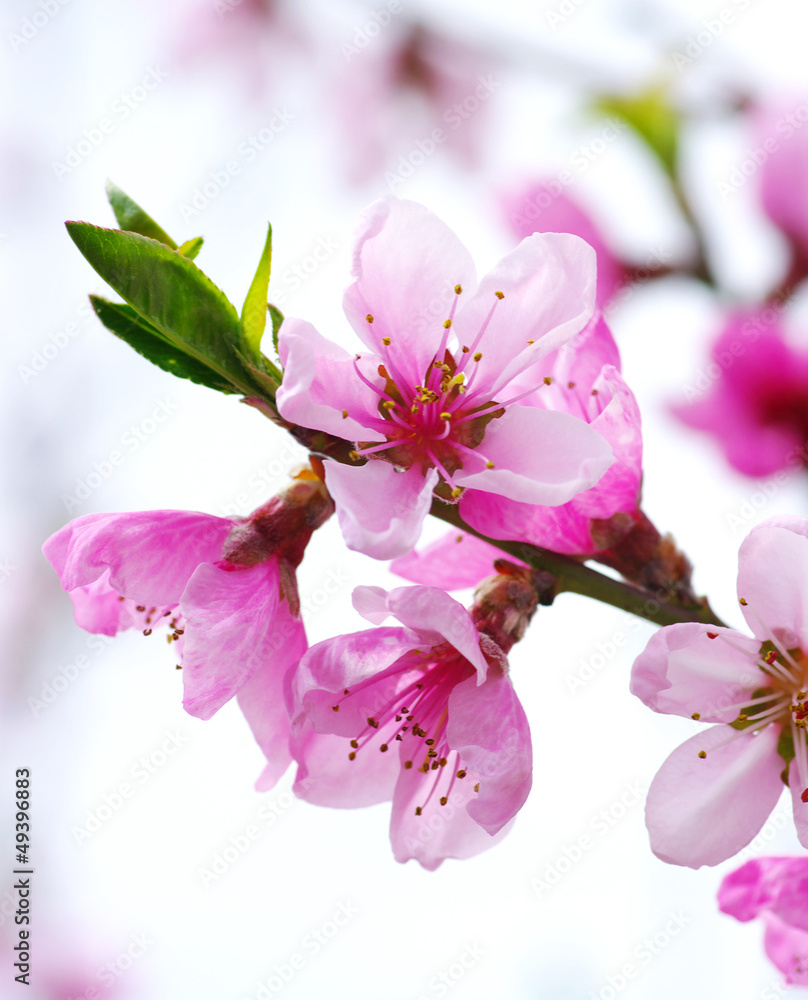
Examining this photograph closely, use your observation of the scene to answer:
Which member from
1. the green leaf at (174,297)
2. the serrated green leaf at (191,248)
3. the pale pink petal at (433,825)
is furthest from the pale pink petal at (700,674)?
the serrated green leaf at (191,248)

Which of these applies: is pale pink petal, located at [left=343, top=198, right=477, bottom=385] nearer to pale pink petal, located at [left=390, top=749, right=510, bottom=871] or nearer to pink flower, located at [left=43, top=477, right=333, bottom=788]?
pink flower, located at [left=43, top=477, right=333, bottom=788]

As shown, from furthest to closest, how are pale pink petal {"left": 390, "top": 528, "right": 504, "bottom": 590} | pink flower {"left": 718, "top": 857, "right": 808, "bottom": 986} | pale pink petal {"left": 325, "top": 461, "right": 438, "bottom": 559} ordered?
pale pink petal {"left": 390, "top": 528, "right": 504, "bottom": 590} < pink flower {"left": 718, "top": 857, "right": 808, "bottom": 986} < pale pink petal {"left": 325, "top": 461, "right": 438, "bottom": 559}

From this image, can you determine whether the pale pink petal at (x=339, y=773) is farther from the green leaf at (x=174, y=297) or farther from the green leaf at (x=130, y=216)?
the green leaf at (x=130, y=216)

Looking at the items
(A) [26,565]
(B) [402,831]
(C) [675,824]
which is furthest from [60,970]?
(C) [675,824]

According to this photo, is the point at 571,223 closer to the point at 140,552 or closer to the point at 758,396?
the point at 758,396

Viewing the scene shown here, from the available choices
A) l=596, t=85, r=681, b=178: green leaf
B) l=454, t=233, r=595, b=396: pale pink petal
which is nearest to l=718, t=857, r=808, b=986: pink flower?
l=454, t=233, r=595, b=396: pale pink petal

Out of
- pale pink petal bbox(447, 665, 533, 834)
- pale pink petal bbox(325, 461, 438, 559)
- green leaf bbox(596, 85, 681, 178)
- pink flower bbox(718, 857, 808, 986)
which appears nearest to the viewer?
pale pink petal bbox(325, 461, 438, 559)

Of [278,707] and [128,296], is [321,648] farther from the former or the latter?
[128,296]
